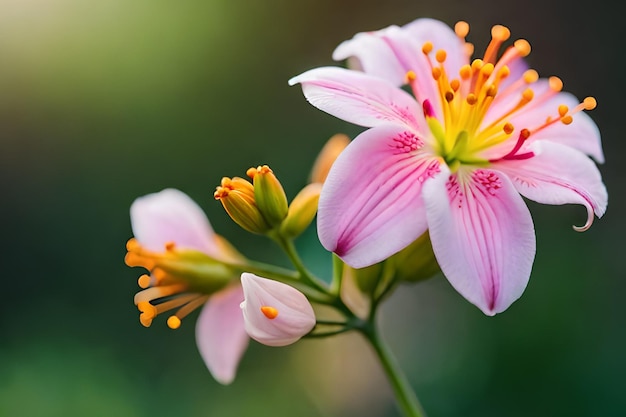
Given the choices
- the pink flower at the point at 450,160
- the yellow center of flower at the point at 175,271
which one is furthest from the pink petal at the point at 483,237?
the yellow center of flower at the point at 175,271

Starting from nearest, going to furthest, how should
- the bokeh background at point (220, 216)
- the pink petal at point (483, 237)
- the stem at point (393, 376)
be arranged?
the pink petal at point (483, 237) → the stem at point (393, 376) → the bokeh background at point (220, 216)

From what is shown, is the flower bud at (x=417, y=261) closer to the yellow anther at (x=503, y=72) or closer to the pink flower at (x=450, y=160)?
the pink flower at (x=450, y=160)

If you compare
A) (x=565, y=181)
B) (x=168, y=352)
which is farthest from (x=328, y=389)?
(x=565, y=181)

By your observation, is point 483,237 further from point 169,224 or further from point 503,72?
point 169,224

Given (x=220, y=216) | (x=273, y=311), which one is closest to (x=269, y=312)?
(x=273, y=311)

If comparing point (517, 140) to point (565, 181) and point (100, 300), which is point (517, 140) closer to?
point (565, 181)

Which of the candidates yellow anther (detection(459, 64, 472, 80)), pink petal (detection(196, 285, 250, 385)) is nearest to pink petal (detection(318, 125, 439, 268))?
yellow anther (detection(459, 64, 472, 80))
